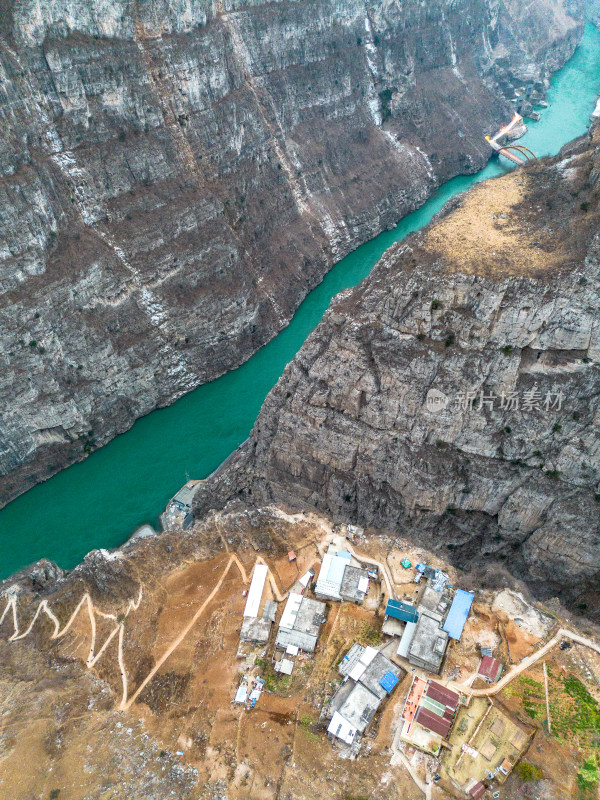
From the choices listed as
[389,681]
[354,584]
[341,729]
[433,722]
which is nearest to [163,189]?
[354,584]

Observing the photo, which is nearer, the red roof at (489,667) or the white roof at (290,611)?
the red roof at (489,667)

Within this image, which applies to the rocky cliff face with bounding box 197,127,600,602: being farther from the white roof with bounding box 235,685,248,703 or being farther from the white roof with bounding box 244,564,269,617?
the white roof with bounding box 235,685,248,703

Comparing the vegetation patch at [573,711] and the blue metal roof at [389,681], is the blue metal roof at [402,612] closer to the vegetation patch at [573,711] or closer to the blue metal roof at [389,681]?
the blue metal roof at [389,681]

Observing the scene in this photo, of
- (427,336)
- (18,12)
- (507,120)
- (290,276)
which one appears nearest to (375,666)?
(427,336)

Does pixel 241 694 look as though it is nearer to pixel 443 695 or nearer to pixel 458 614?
pixel 443 695

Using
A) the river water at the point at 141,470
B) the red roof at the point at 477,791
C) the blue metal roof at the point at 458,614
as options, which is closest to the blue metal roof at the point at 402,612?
the blue metal roof at the point at 458,614

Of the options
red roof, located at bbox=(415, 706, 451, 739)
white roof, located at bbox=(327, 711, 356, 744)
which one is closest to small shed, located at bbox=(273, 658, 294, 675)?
white roof, located at bbox=(327, 711, 356, 744)
